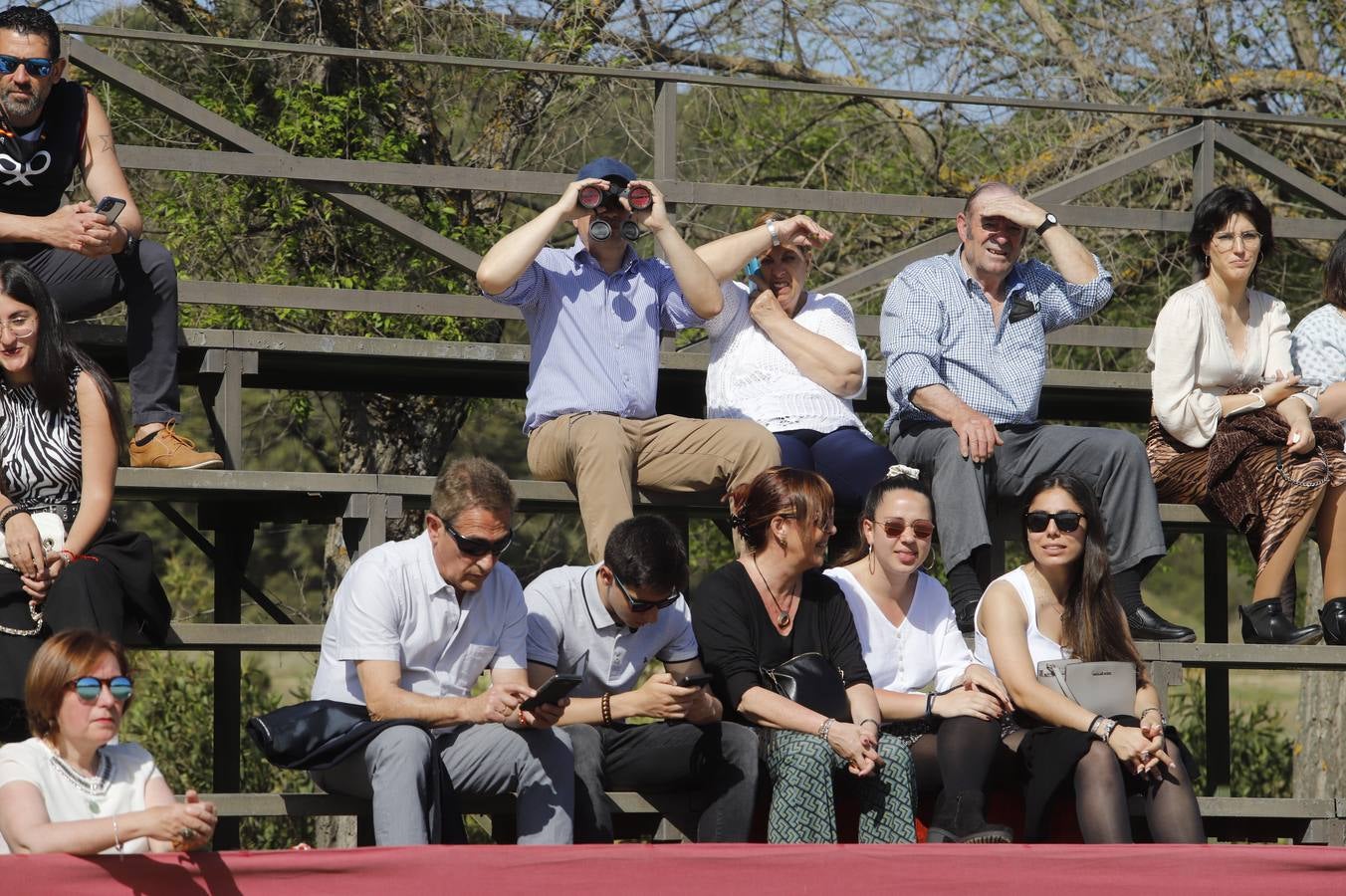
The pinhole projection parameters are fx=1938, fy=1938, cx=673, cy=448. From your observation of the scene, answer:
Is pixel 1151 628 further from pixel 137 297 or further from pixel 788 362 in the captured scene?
pixel 137 297

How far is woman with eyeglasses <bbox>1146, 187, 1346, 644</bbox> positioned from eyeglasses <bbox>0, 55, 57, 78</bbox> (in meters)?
3.68

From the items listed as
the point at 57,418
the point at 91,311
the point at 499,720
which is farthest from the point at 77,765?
the point at 91,311

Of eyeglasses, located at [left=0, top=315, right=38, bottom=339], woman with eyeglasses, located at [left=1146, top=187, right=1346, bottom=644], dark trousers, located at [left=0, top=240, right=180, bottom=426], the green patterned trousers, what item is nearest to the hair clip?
the green patterned trousers

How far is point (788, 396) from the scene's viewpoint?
630 cm

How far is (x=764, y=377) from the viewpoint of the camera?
634 centimetres

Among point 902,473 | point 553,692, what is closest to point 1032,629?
point 902,473

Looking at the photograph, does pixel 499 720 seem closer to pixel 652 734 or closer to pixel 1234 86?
pixel 652 734

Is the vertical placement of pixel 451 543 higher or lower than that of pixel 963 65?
lower

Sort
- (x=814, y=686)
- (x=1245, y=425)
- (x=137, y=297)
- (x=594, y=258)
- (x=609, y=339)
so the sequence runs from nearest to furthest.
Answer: (x=814, y=686) < (x=137, y=297) < (x=609, y=339) < (x=594, y=258) < (x=1245, y=425)

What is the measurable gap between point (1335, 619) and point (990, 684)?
1.61 metres

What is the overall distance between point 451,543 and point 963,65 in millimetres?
7077

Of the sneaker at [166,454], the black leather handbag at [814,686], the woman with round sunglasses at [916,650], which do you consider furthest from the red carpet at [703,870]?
the sneaker at [166,454]

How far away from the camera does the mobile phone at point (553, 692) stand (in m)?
4.72

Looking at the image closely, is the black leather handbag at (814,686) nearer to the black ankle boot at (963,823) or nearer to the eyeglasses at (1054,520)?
the black ankle boot at (963,823)
